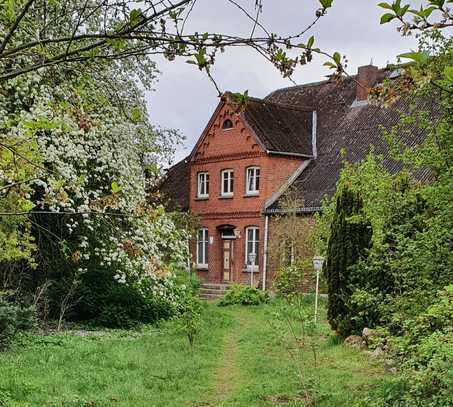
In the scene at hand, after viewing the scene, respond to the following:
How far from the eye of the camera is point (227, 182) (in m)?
31.3

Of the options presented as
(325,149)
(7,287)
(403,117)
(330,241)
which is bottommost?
(7,287)

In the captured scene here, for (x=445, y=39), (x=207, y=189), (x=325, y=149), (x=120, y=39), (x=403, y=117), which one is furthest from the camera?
(x=207, y=189)

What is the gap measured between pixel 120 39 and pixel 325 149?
27788 mm

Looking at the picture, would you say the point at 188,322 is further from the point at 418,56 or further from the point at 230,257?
the point at 230,257

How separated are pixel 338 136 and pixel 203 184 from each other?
7298 mm

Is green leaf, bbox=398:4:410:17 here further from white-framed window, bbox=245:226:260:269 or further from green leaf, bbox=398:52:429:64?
white-framed window, bbox=245:226:260:269

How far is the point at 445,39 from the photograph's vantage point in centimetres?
848

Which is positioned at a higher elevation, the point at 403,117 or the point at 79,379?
the point at 403,117

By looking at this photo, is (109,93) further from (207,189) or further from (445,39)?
(207,189)

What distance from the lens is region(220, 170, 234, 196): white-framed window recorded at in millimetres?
31047

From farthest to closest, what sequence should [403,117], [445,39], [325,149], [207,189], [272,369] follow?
1. [207,189]
2. [325,149]
3. [272,369]
4. [403,117]
5. [445,39]

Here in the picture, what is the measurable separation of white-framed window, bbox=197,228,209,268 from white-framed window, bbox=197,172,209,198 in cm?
179

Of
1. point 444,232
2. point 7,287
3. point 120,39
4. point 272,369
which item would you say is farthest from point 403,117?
point 7,287

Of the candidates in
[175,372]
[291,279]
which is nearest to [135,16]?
[175,372]
